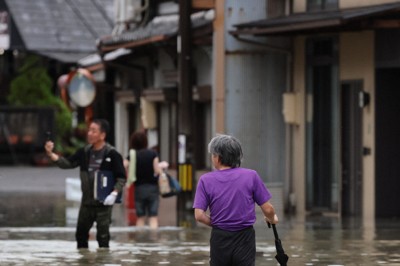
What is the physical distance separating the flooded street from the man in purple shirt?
18.5 feet

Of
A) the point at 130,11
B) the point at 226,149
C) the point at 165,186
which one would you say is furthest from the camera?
the point at 130,11

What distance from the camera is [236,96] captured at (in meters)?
28.8

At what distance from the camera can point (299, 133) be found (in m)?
28.8

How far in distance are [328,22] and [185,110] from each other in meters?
4.30

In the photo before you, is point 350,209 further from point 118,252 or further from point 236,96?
Result: point 118,252

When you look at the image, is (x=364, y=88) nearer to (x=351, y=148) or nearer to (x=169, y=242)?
(x=351, y=148)

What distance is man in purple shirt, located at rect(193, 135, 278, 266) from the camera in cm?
1110

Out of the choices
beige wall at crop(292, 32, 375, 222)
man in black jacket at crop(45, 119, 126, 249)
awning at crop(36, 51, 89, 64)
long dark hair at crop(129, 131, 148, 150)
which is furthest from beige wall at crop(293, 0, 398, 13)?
awning at crop(36, 51, 89, 64)

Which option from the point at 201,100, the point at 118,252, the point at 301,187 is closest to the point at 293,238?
the point at 118,252

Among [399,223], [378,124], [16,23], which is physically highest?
[16,23]

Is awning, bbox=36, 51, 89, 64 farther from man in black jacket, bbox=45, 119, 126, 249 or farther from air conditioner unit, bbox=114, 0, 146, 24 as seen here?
man in black jacket, bbox=45, 119, 126, 249

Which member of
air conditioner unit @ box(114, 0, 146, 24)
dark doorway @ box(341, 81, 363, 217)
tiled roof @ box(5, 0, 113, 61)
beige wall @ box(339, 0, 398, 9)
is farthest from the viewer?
tiled roof @ box(5, 0, 113, 61)

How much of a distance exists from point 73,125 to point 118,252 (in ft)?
142

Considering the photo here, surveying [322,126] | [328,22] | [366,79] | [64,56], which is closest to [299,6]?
[322,126]
